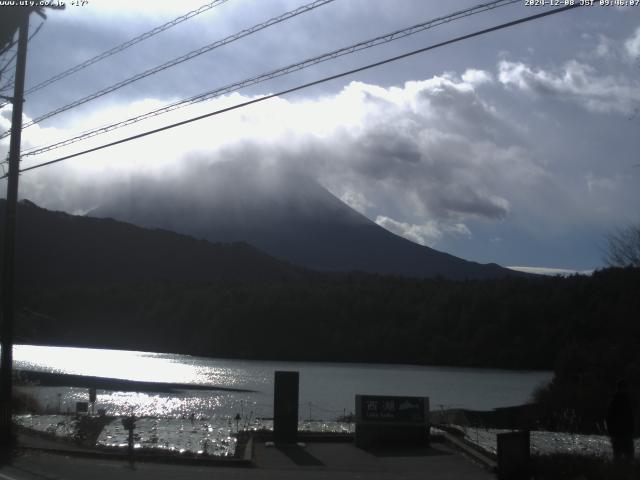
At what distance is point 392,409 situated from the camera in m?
18.3

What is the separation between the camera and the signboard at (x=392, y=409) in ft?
59.3

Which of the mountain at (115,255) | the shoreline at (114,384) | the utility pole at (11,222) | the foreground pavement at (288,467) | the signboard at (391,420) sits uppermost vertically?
the mountain at (115,255)

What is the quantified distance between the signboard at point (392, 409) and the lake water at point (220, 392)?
3.01 m

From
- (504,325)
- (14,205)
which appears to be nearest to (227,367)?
(504,325)

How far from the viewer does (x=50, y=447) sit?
56.1ft

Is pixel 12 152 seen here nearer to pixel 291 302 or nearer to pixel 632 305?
pixel 632 305

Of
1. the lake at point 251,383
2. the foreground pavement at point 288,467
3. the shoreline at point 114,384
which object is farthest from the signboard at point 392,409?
the shoreline at point 114,384

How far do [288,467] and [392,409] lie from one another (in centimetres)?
357

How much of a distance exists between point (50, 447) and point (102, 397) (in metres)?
34.6

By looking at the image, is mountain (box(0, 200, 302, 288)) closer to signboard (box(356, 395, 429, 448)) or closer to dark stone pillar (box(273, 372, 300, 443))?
dark stone pillar (box(273, 372, 300, 443))

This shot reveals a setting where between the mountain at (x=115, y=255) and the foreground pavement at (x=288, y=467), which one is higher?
the mountain at (x=115, y=255)

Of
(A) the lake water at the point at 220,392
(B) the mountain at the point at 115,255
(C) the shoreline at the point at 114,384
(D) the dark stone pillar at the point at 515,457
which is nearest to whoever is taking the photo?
(D) the dark stone pillar at the point at 515,457

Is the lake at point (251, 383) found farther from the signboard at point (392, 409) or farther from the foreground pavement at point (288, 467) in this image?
the foreground pavement at point (288, 467)

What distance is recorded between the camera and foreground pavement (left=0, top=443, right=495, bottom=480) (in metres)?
14.2
